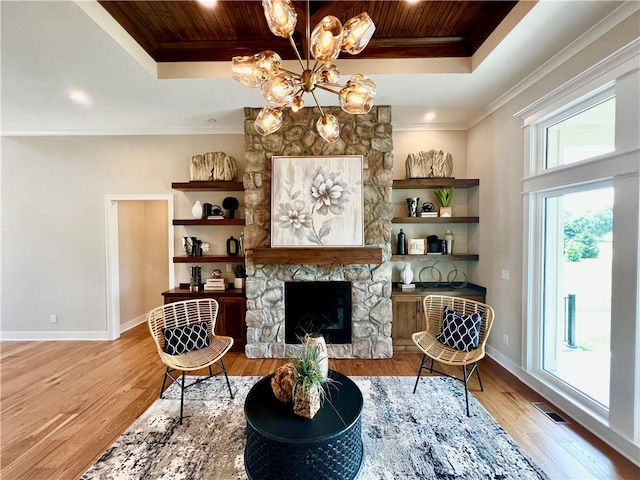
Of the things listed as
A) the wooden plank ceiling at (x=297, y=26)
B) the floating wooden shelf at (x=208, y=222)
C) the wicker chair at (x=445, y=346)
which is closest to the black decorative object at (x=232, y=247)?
the floating wooden shelf at (x=208, y=222)

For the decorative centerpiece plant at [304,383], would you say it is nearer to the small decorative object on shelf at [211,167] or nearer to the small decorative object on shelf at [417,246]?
the small decorative object on shelf at [417,246]

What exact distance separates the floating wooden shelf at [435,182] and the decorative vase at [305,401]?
297cm

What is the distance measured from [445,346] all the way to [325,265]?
1594mm

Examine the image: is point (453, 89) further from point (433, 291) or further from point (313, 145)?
point (433, 291)

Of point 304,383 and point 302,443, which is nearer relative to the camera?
point 302,443

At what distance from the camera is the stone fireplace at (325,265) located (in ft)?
11.7

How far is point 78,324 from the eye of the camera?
169 inches


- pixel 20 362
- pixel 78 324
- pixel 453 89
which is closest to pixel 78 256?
pixel 78 324

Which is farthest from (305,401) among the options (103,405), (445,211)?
(445,211)

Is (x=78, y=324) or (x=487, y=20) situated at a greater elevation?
(x=487, y=20)

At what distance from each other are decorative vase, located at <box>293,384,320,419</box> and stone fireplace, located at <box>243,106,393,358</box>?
1.89 metres

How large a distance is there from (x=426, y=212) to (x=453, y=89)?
1.57m

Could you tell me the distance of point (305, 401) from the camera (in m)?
1.75

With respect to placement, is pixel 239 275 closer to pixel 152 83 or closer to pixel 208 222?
pixel 208 222
